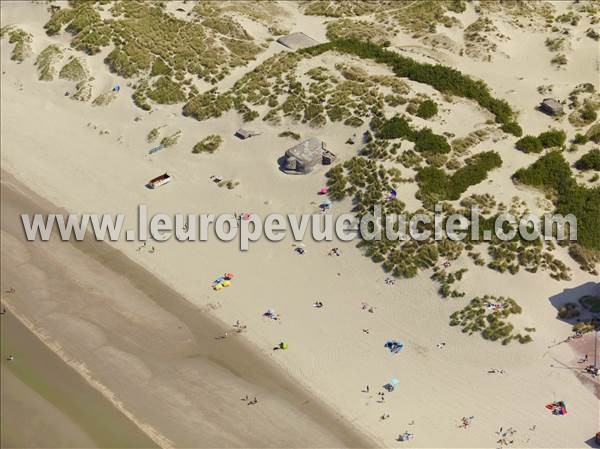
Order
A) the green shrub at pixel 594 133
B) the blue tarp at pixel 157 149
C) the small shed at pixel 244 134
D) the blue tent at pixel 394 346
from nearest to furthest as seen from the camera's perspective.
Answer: the blue tent at pixel 394 346 → the green shrub at pixel 594 133 → the small shed at pixel 244 134 → the blue tarp at pixel 157 149

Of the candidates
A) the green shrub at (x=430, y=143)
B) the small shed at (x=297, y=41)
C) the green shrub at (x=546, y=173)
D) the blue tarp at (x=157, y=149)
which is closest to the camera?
the green shrub at (x=546, y=173)

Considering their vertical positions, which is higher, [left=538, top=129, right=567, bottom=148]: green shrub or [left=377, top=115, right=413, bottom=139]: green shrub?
[left=377, top=115, right=413, bottom=139]: green shrub

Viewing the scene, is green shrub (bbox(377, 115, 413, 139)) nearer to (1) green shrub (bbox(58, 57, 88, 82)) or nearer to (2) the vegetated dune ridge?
(2) the vegetated dune ridge

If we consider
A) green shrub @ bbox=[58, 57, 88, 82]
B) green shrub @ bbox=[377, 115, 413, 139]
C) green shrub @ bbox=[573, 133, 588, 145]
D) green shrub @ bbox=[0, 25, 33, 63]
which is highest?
green shrub @ bbox=[0, 25, 33, 63]

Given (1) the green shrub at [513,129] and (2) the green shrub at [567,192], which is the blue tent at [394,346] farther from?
(1) the green shrub at [513,129]

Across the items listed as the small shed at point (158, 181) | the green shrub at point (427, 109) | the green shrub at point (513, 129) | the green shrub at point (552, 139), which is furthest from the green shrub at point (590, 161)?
the small shed at point (158, 181)

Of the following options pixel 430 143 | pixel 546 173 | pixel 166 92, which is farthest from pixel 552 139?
pixel 166 92

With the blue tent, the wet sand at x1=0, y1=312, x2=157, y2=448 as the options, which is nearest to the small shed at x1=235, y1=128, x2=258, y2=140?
the wet sand at x1=0, y1=312, x2=157, y2=448

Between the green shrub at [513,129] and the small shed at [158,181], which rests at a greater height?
Result: the green shrub at [513,129]

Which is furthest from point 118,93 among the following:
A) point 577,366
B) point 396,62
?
point 577,366
